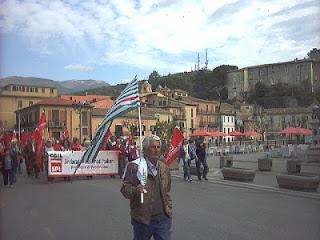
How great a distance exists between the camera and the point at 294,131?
39.8 meters

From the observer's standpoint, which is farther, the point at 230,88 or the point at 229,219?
the point at 230,88

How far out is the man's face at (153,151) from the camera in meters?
5.04

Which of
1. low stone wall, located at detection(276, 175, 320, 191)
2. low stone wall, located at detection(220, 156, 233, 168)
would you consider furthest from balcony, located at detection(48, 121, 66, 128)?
low stone wall, located at detection(276, 175, 320, 191)

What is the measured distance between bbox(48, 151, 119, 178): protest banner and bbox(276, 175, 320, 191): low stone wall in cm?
805

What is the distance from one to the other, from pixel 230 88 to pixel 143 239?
152312mm

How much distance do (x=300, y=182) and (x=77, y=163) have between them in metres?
9.46

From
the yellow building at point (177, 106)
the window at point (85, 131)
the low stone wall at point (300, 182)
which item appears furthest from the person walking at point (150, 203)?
the yellow building at point (177, 106)

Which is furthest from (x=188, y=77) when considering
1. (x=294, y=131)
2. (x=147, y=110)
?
(x=294, y=131)

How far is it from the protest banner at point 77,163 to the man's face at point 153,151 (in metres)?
14.0

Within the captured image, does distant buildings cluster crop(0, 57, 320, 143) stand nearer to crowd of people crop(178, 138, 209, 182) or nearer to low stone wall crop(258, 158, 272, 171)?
low stone wall crop(258, 158, 272, 171)

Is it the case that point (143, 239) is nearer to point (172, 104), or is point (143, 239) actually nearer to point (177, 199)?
point (177, 199)

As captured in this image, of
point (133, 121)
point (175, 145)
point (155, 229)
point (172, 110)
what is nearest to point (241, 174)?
point (175, 145)

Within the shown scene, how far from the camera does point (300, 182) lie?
1340 cm

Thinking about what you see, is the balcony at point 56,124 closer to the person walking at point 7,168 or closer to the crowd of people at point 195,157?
the person walking at point 7,168
